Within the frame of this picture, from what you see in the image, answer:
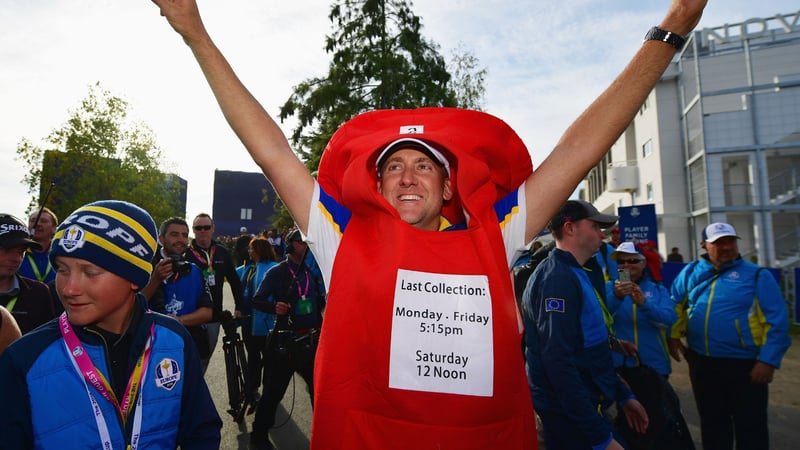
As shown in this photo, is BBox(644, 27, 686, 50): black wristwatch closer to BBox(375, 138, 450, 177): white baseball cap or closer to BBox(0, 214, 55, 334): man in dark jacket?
BBox(375, 138, 450, 177): white baseball cap

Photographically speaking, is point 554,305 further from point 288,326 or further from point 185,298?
point 185,298

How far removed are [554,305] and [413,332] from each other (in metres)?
1.64

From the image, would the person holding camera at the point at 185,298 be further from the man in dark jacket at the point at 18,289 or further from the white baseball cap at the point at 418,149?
the white baseball cap at the point at 418,149

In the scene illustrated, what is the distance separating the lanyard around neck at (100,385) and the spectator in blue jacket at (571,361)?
208 cm

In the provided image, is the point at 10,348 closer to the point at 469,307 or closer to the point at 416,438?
the point at 416,438

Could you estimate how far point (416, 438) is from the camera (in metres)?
1.37

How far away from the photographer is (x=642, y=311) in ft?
14.3

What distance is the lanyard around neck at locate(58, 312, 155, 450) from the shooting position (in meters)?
1.67

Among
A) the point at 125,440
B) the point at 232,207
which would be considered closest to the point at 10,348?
the point at 125,440

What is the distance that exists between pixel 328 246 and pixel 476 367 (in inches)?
25.8

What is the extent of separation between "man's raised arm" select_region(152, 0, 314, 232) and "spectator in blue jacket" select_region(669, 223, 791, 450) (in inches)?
167

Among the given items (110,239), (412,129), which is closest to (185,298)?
(110,239)

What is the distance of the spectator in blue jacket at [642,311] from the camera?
4.20 m

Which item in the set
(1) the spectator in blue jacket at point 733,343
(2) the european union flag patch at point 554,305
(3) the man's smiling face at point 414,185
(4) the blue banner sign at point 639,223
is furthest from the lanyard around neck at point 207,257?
(4) the blue banner sign at point 639,223
